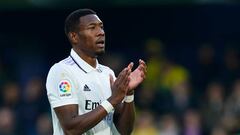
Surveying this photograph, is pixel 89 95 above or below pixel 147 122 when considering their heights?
above

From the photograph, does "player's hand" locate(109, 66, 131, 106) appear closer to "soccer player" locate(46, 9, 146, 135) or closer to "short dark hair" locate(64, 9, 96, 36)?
"soccer player" locate(46, 9, 146, 135)

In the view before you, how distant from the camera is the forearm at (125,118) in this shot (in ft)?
23.9

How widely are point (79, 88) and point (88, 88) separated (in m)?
0.10

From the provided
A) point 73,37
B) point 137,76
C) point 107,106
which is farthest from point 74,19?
point 107,106

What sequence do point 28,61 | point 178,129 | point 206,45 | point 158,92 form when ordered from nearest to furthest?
point 178,129 → point 158,92 → point 206,45 → point 28,61

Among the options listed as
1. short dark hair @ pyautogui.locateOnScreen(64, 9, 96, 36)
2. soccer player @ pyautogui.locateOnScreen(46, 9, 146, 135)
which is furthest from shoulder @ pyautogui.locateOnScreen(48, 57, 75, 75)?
short dark hair @ pyautogui.locateOnScreen(64, 9, 96, 36)

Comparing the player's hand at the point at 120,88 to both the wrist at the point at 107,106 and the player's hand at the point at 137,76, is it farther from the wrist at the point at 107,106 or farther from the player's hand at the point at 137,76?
the player's hand at the point at 137,76

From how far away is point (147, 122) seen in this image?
43.2 ft

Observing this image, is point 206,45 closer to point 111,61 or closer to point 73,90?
point 111,61

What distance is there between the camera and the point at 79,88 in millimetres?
6977

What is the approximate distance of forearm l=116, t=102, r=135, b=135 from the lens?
23.9 ft

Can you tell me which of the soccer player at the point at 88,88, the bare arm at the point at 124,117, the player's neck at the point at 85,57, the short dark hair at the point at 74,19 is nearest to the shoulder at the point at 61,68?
the soccer player at the point at 88,88

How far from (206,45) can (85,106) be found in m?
8.84

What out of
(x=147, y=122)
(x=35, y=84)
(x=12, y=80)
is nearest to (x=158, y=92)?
(x=147, y=122)
